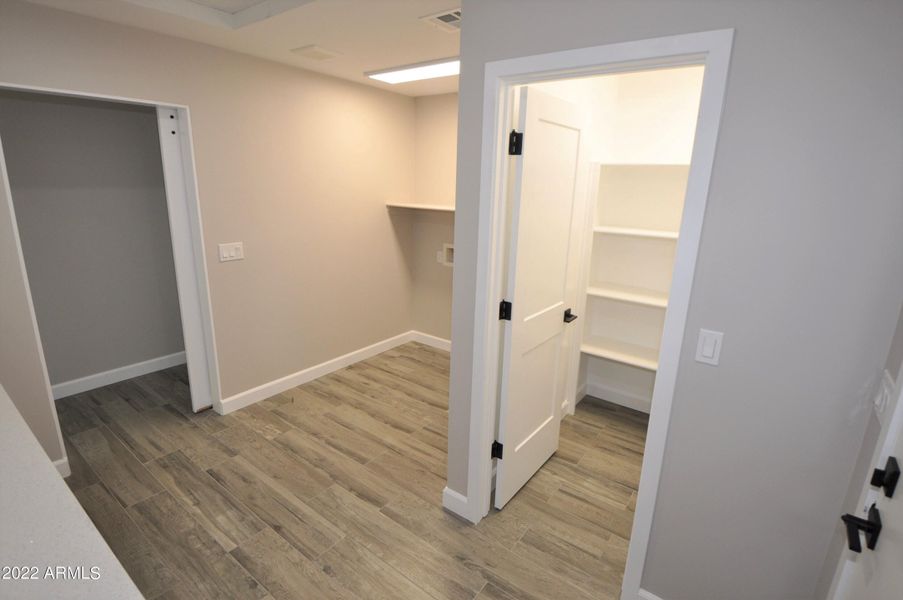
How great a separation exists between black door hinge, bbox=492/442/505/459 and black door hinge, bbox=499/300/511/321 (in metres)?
0.71

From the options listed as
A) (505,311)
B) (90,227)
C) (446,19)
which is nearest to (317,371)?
(90,227)

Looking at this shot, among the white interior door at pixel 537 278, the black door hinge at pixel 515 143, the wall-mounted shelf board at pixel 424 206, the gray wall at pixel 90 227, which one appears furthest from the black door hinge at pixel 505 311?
the gray wall at pixel 90 227

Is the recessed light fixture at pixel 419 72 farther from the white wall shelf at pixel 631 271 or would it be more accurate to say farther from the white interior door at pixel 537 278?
the white wall shelf at pixel 631 271

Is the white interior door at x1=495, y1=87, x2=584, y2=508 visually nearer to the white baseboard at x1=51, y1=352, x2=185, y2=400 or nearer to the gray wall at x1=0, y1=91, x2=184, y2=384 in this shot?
the gray wall at x1=0, y1=91, x2=184, y2=384

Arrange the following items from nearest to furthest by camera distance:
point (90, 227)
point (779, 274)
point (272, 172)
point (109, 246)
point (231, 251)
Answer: point (779, 274), point (231, 251), point (272, 172), point (90, 227), point (109, 246)

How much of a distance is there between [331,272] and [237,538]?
2236 millimetres

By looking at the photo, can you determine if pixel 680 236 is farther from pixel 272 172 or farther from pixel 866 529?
pixel 272 172

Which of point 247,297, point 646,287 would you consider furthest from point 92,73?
point 646,287

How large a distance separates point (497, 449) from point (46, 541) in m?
1.78

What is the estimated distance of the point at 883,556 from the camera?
0.95 metres

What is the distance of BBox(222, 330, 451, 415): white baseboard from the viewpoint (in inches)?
131

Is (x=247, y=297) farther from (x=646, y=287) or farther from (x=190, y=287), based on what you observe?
(x=646, y=287)

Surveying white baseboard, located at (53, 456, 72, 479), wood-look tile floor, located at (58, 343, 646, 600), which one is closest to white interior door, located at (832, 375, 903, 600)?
wood-look tile floor, located at (58, 343, 646, 600)

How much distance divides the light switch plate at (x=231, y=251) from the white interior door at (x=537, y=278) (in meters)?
2.14
